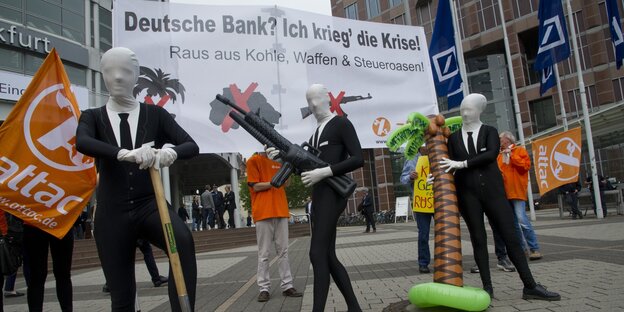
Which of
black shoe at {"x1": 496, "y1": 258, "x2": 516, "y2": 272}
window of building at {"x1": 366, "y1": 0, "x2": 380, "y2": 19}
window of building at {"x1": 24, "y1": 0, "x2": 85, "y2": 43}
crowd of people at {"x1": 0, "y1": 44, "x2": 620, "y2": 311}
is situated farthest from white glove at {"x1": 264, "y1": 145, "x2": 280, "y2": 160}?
window of building at {"x1": 366, "y1": 0, "x2": 380, "y2": 19}

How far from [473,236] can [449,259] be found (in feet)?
2.03

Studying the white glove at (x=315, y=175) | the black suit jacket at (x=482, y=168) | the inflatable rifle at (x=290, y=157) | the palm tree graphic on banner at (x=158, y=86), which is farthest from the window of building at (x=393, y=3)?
the white glove at (x=315, y=175)

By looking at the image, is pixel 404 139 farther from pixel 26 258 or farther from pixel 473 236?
pixel 26 258

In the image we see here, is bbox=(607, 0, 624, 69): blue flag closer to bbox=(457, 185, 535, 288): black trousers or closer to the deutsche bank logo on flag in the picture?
the deutsche bank logo on flag

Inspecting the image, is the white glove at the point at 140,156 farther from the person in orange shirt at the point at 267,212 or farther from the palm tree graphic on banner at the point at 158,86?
the person in orange shirt at the point at 267,212

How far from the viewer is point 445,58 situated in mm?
7805

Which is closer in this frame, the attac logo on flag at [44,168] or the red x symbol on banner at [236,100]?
the attac logo on flag at [44,168]

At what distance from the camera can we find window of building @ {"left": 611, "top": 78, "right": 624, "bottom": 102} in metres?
33.2

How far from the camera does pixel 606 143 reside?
2188 centimetres

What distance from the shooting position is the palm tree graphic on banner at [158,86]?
4.44 m

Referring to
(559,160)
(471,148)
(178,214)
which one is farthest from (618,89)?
(178,214)

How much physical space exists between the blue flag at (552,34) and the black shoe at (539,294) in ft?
39.0

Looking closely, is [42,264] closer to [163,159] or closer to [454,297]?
[163,159]

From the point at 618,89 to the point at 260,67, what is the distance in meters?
36.5
